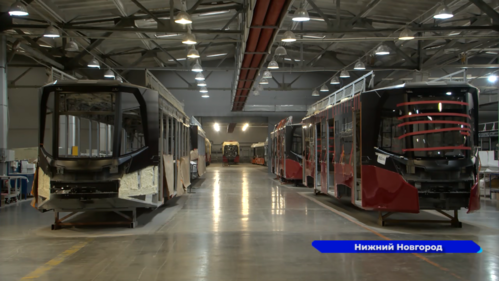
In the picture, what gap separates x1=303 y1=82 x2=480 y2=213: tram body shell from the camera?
845cm

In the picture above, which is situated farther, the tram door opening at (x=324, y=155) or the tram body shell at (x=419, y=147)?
the tram door opening at (x=324, y=155)

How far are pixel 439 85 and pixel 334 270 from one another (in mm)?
4884

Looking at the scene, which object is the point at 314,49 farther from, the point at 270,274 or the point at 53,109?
the point at 270,274

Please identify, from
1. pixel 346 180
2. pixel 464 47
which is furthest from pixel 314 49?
pixel 346 180

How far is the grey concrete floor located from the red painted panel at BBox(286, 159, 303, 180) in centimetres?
853

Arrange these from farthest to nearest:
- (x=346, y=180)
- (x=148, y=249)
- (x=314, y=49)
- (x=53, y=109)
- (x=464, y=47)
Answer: (x=314, y=49) → (x=464, y=47) → (x=346, y=180) → (x=53, y=109) → (x=148, y=249)

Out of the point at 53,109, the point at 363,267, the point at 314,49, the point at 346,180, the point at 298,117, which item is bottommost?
the point at 363,267

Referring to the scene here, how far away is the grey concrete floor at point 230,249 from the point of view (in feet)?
18.3

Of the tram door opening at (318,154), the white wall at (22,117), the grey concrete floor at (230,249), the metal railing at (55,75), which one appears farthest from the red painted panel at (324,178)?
the white wall at (22,117)

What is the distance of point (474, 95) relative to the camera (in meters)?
8.77
